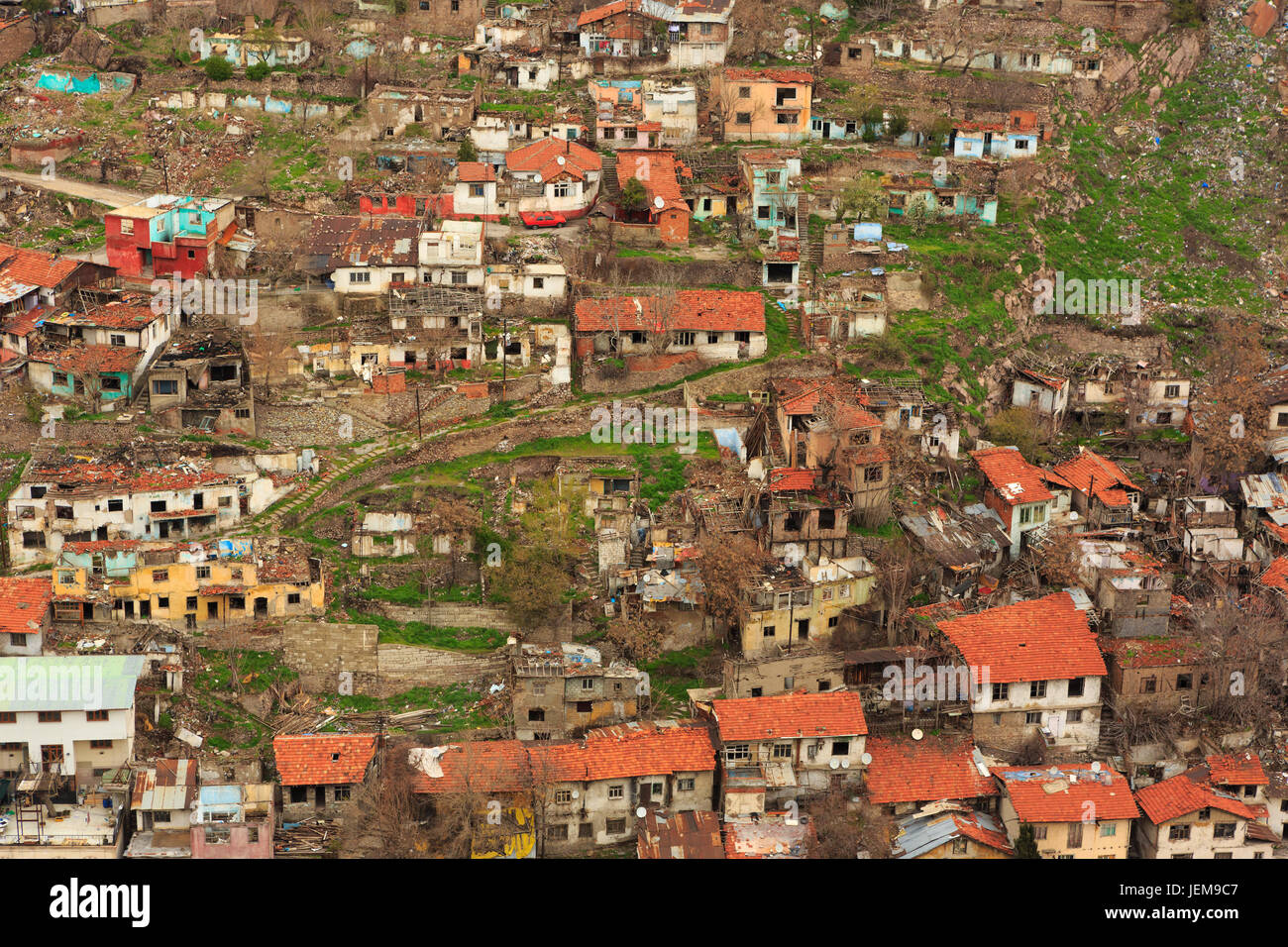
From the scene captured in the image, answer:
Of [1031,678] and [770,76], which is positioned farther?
[770,76]

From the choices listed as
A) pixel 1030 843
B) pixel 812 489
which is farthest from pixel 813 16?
pixel 1030 843

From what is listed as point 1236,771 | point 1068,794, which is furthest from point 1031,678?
point 1236,771

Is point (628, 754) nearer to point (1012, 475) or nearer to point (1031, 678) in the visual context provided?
point (1031, 678)

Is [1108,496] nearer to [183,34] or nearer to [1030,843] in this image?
[1030,843]

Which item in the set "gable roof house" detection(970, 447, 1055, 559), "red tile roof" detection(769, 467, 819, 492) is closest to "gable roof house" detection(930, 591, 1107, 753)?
"red tile roof" detection(769, 467, 819, 492)

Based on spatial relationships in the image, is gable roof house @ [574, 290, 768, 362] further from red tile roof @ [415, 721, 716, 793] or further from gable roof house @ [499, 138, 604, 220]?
red tile roof @ [415, 721, 716, 793]
